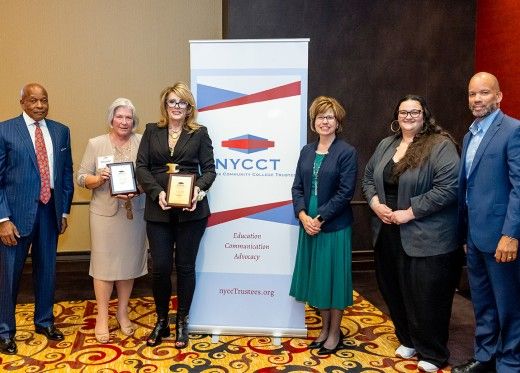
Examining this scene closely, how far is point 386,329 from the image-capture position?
11.8 feet

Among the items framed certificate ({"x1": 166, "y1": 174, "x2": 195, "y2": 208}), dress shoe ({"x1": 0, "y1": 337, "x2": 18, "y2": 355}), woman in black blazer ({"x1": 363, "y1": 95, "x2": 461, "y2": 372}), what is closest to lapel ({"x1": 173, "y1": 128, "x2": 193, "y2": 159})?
framed certificate ({"x1": 166, "y1": 174, "x2": 195, "y2": 208})

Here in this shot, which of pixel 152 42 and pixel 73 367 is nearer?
pixel 73 367

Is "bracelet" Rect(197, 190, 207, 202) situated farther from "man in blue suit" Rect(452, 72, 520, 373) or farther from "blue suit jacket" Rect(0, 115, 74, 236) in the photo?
"man in blue suit" Rect(452, 72, 520, 373)

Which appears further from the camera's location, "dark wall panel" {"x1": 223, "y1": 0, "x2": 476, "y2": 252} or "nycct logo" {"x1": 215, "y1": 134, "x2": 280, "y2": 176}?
"dark wall panel" {"x1": 223, "y1": 0, "x2": 476, "y2": 252}

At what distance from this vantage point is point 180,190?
2.99 meters

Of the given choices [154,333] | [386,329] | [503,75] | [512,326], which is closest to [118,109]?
[154,333]

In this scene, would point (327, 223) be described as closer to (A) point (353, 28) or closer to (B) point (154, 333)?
(B) point (154, 333)

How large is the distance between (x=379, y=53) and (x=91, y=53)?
2.71 metres

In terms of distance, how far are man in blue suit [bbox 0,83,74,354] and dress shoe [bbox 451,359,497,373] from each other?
99.3 inches

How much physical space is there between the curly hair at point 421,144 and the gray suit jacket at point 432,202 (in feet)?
0.09

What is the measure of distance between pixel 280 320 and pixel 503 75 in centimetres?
279

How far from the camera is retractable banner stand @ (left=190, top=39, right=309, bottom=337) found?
3.30 meters

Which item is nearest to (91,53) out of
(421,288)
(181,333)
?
(181,333)

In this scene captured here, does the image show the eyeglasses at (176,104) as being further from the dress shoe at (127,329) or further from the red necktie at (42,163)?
the dress shoe at (127,329)
